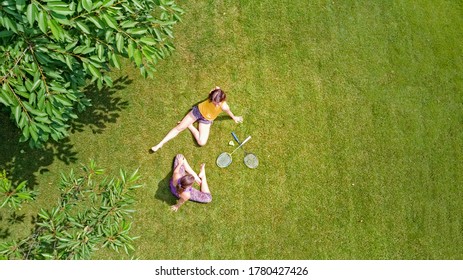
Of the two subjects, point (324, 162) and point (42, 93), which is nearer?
point (42, 93)

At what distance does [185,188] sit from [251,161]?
2.05 meters

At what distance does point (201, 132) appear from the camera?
34.2 ft

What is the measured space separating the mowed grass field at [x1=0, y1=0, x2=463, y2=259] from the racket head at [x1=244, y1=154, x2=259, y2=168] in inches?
5.6

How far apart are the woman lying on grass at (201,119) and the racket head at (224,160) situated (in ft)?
1.78

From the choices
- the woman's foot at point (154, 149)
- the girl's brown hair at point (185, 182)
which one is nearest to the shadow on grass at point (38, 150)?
the woman's foot at point (154, 149)

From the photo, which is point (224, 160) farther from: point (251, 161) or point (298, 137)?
point (298, 137)

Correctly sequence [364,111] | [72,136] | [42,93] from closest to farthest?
[42,93], [72,136], [364,111]

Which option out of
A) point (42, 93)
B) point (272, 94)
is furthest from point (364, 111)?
point (42, 93)

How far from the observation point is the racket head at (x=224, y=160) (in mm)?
10406

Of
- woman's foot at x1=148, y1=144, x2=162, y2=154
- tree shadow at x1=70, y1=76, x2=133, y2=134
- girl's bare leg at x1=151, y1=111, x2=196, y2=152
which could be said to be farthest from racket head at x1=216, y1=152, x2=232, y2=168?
tree shadow at x1=70, y1=76, x2=133, y2=134

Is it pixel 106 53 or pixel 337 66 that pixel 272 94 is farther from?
pixel 106 53

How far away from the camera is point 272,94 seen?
11133mm

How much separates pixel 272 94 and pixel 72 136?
16.9 ft
